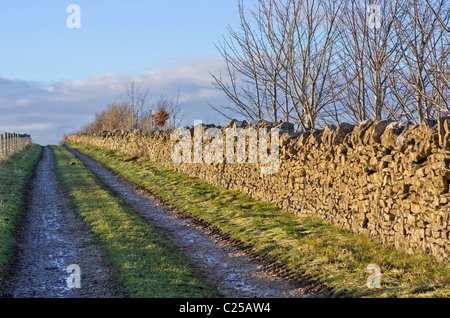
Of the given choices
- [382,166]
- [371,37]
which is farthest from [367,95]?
[382,166]

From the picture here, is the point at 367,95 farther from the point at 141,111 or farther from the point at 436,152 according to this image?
the point at 141,111

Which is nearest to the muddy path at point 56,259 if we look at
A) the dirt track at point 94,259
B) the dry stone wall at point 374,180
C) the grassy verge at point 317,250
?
the dirt track at point 94,259

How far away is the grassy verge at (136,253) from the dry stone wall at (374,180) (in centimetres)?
388

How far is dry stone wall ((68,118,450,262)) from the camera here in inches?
289

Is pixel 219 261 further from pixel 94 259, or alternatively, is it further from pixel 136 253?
pixel 94 259

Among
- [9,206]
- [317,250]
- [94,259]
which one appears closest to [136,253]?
[94,259]

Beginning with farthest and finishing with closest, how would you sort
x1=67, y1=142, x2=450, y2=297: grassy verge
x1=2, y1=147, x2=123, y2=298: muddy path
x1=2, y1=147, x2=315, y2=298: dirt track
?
x1=2, y1=147, x2=315, y2=298: dirt track
x1=2, y1=147, x2=123, y2=298: muddy path
x1=67, y1=142, x2=450, y2=297: grassy verge

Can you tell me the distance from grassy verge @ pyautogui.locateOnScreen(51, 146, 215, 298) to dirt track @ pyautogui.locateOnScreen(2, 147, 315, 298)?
0.84ft

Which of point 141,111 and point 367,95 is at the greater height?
point 141,111

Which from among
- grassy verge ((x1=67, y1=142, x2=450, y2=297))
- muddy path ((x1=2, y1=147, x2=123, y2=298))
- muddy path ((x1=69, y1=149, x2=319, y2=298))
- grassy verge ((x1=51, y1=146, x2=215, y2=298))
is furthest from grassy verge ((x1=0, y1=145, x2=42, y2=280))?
grassy verge ((x1=67, y1=142, x2=450, y2=297))

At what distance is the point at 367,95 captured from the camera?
13.2m

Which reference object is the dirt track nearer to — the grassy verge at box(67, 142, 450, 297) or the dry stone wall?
the grassy verge at box(67, 142, 450, 297)

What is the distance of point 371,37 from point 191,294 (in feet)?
31.2

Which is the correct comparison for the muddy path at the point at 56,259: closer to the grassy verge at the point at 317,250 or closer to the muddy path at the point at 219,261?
the muddy path at the point at 219,261
